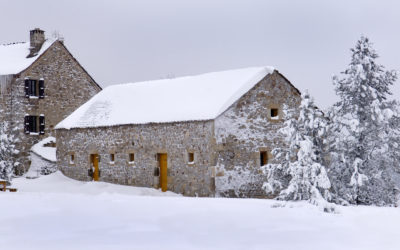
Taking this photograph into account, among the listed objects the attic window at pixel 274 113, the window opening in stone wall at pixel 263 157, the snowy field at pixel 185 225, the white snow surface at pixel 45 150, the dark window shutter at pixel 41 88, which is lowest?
the snowy field at pixel 185 225

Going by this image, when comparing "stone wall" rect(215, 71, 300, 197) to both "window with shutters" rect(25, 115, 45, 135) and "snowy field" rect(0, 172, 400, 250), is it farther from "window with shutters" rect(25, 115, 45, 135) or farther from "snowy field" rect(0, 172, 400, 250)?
"window with shutters" rect(25, 115, 45, 135)

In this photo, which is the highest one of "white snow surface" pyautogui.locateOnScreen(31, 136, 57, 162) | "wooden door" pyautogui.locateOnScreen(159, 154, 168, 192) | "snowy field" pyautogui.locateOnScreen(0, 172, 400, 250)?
"white snow surface" pyautogui.locateOnScreen(31, 136, 57, 162)

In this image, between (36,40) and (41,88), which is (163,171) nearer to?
(41,88)

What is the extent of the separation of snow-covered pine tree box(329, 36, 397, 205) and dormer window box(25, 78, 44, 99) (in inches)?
895

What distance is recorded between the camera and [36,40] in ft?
141

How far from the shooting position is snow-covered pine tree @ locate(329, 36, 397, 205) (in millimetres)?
24688

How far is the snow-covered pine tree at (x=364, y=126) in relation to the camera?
24.7 meters

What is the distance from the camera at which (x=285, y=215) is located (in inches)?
680

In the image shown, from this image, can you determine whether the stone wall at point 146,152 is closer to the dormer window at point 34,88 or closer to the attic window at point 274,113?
the attic window at point 274,113

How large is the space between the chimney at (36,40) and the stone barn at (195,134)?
1285 centimetres

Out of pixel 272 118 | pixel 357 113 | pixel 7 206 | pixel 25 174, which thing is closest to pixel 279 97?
pixel 272 118

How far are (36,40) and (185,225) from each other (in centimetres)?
3089

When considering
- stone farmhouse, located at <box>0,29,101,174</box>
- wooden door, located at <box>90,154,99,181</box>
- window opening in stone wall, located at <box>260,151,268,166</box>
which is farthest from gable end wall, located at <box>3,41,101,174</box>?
window opening in stone wall, located at <box>260,151,268,166</box>

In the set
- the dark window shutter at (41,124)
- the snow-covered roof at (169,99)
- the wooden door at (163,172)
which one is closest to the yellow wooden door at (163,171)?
the wooden door at (163,172)
